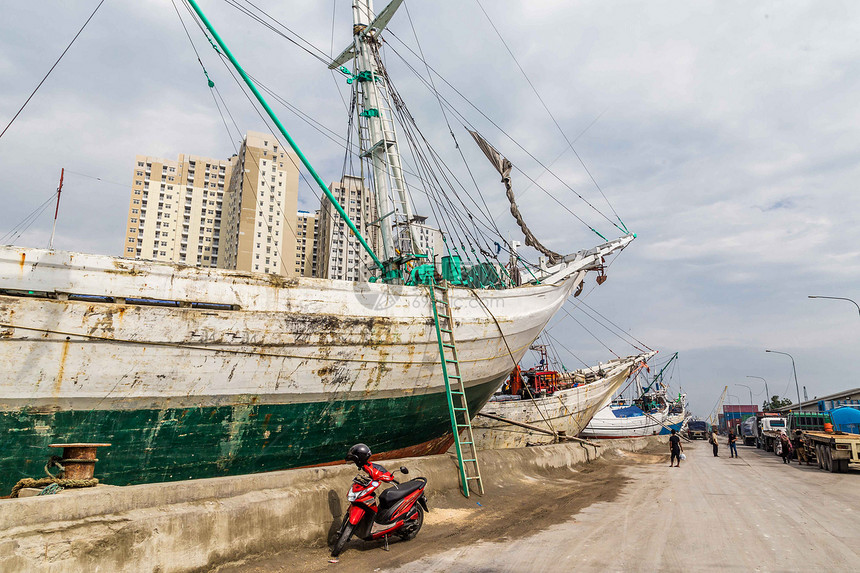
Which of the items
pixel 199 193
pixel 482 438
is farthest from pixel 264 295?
A: pixel 199 193

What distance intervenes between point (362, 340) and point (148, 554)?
173 inches

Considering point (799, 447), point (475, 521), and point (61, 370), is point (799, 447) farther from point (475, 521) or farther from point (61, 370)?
point (61, 370)

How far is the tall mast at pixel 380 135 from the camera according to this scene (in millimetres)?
11852

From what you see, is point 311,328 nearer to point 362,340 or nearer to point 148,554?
point 362,340

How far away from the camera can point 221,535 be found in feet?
14.7

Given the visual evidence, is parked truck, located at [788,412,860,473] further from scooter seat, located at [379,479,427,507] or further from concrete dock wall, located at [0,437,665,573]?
concrete dock wall, located at [0,437,665,573]

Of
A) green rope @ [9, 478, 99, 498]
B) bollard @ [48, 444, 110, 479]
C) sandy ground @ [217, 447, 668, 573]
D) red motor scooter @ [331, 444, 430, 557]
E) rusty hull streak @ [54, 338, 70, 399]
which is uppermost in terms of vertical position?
rusty hull streak @ [54, 338, 70, 399]

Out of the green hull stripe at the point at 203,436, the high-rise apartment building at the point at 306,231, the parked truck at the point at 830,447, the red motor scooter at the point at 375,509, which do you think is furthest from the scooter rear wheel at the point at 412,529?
the high-rise apartment building at the point at 306,231

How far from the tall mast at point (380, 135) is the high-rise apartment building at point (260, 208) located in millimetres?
56465

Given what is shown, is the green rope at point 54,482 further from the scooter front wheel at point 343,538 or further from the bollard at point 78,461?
the scooter front wheel at point 343,538

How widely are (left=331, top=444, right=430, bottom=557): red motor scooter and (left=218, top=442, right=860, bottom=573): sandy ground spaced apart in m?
0.18

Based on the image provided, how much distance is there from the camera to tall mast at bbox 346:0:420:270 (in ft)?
38.9

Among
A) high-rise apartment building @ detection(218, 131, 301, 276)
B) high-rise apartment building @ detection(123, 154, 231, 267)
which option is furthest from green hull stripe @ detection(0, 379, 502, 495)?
high-rise apartment building @ detection(123, 154, 231, 267)

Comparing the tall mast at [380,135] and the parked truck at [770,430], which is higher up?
the tall mast at [380,135]
